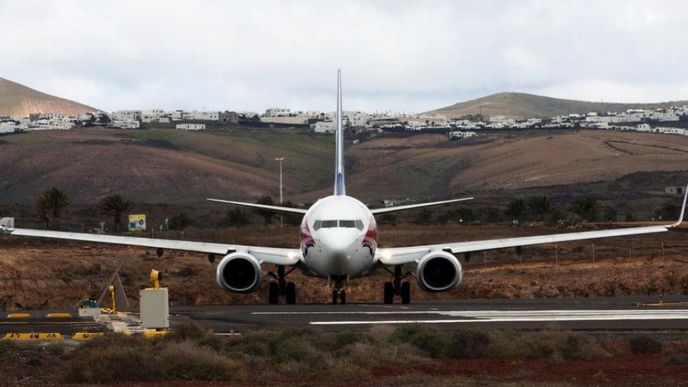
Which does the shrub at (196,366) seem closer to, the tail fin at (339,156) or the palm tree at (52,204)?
the tail fin at (339,156)

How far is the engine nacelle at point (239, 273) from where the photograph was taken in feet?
152

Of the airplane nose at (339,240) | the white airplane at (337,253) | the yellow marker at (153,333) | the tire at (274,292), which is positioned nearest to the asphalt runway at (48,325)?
the yellow marker at (153,333)

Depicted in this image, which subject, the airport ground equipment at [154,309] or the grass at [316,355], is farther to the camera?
the airport ground equipment at [154,309]

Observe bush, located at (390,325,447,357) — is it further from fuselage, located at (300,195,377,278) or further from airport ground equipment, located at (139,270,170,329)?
fuselage, located at (300,195,377,278)

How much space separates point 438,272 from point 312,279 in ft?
68.5

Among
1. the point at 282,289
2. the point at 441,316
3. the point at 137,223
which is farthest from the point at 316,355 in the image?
the point at 137,223

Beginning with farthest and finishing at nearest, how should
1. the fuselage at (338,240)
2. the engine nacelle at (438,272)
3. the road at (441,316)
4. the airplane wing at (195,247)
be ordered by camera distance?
the airplane wing at (195,247), the engine nacelle at (438,272), the fuselage at (338,240), the road at (441,316)

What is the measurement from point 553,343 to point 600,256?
50.6 metres

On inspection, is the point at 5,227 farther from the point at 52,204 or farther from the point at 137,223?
the point at 52,204

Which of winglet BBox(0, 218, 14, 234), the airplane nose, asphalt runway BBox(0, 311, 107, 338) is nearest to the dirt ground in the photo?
winglet BBox(0, 218, 14, 234)

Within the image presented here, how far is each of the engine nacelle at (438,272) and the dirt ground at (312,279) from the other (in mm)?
13532

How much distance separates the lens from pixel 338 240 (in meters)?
43.8

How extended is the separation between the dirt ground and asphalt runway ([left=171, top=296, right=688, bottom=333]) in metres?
7.23

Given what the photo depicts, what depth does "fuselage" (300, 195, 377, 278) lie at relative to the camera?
4400 centimetres
